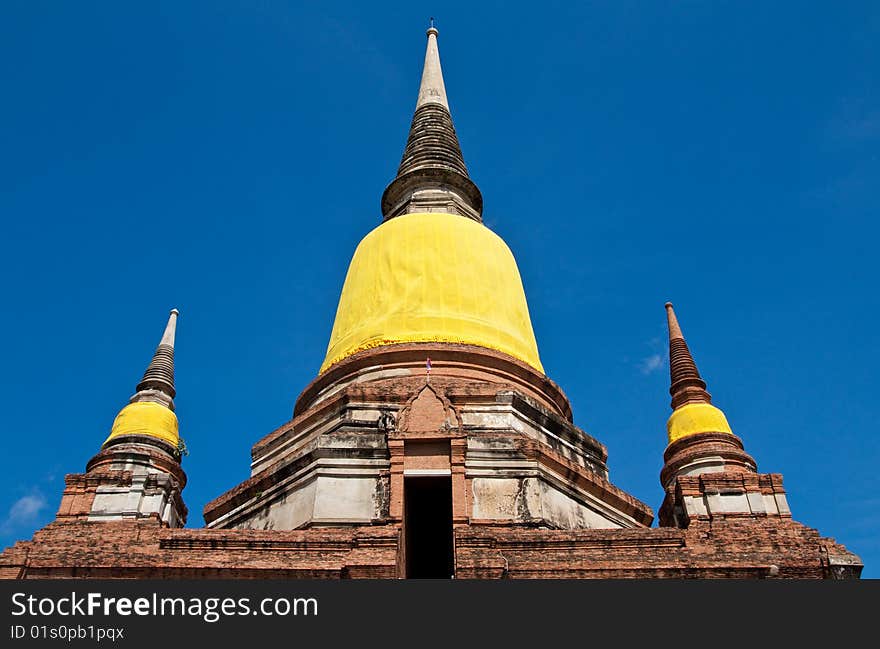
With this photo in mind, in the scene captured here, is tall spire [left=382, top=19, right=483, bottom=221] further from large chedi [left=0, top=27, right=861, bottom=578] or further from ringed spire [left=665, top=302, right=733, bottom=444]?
ringed spire [left=665, top=302, right=733, bottom=444]

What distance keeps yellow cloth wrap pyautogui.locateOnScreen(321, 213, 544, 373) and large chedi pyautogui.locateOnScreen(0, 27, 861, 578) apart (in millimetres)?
38

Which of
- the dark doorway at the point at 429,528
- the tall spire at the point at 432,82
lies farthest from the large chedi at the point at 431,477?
the tall spire at the point at 432,82

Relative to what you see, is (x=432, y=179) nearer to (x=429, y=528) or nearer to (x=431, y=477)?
(x=429, y=528)

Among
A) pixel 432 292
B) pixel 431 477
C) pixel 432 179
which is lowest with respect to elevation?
pixel 431 477

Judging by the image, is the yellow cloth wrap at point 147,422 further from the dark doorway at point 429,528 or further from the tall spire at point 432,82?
the tall spire at point 432,82

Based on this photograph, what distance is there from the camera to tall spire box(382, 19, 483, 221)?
2034cm

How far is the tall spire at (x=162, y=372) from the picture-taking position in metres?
20.2

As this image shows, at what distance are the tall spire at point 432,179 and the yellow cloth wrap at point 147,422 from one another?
243 inches

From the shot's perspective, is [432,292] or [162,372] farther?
[162,372]

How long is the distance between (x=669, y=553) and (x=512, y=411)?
3880 millimetres

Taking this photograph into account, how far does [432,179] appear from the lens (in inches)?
816

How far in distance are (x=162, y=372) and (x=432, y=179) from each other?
6.99m

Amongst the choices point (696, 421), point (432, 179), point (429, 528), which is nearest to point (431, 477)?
point (429, 528)

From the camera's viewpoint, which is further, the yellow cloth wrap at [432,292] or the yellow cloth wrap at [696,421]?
the yellow cloth wrap at [696,421]
